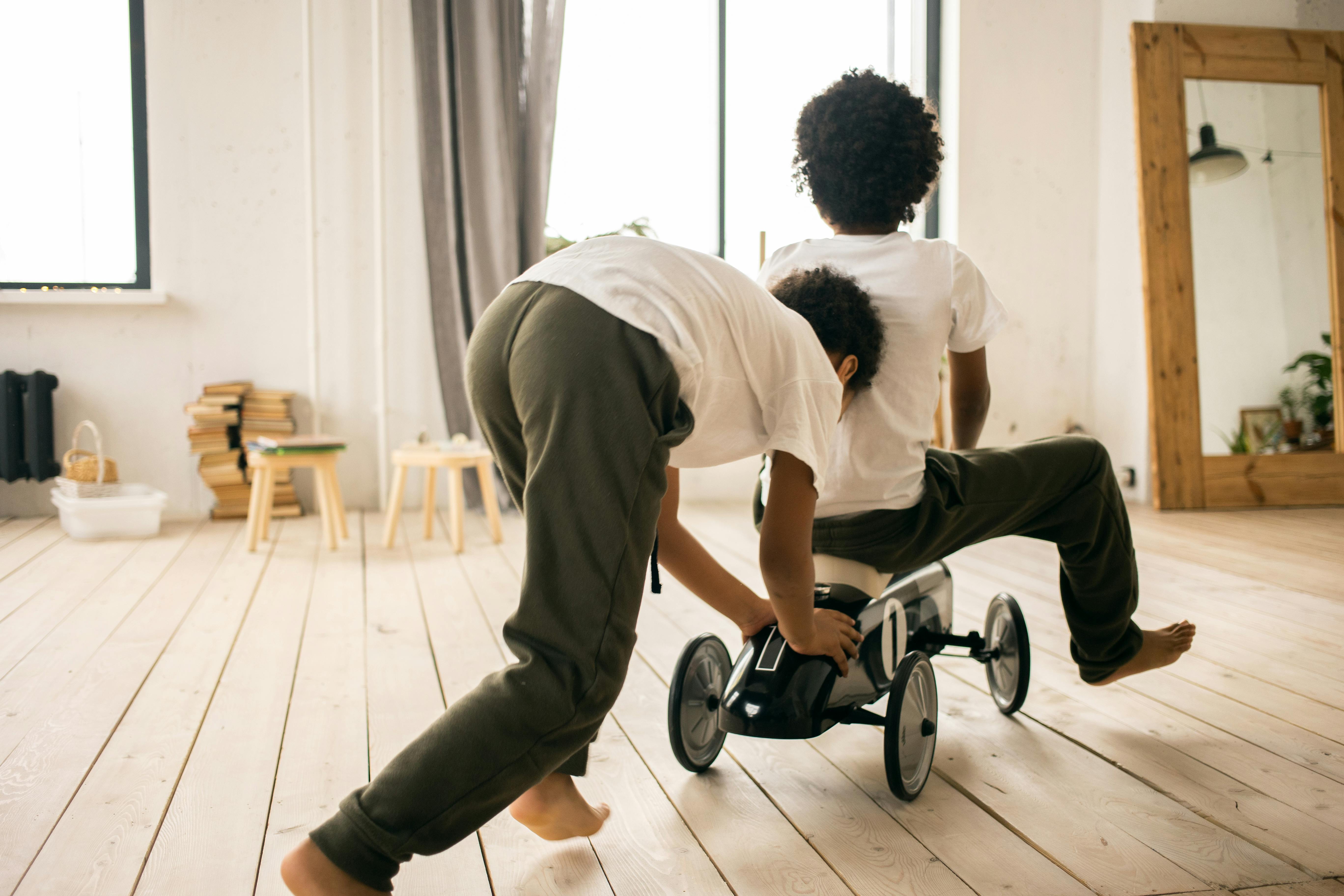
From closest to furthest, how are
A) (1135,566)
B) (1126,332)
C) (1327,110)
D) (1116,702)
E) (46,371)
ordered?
(1135,566)
(1116,702)
(46,371)
(1327,110)
(1126,332)

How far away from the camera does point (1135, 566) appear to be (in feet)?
4.71

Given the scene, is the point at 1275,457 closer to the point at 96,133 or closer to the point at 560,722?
the point at 560,722

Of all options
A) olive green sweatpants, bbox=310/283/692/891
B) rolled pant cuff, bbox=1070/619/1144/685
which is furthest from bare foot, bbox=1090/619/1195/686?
olive green sweatpants, bbox=310/283/692/891

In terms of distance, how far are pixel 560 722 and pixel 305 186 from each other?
3.40 metres

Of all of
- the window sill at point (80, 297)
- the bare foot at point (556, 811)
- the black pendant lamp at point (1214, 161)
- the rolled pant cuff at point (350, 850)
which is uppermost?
the black pendant lamp at point (1214, 161)

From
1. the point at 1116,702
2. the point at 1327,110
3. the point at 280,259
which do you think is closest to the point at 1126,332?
the point at 1327,110

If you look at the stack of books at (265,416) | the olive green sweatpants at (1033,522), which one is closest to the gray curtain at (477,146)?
the stack of books at (265,416)

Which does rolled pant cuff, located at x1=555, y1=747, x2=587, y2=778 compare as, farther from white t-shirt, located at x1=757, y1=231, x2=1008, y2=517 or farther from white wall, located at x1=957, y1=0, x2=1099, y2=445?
white wall, located at x1=957, y1=0, x2=1099, y2=445

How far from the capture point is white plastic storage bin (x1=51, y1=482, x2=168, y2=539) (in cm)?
315

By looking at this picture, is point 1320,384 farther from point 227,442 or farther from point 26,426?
point 26,426

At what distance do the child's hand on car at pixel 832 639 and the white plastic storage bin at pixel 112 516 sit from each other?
2.76 meters

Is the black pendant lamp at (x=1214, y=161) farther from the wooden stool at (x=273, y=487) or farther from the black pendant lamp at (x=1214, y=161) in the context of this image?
the wooden stool at (x=273, y=487)

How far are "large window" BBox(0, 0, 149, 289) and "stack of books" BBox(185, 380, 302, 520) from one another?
0.57 meters

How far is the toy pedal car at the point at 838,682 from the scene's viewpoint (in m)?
1.22
